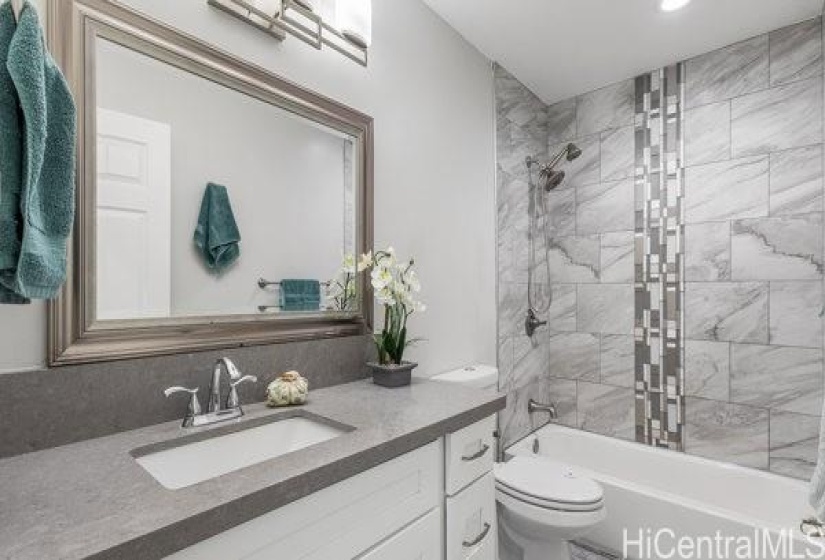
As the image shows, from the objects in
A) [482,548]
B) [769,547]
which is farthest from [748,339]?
[482,548]

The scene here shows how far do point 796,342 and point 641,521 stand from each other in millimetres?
1142

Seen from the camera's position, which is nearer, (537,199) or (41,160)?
(41,160)

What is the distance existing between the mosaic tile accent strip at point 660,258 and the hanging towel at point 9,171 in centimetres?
269

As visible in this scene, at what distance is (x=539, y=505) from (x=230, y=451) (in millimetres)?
1202

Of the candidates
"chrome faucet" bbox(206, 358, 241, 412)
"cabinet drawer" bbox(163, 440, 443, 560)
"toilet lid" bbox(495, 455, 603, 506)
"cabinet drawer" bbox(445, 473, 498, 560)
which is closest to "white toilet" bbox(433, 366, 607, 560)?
"toilet lid" bbox(495, 455, 603, 506)

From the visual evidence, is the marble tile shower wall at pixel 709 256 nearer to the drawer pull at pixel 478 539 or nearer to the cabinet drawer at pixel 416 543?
the drawer pull at pixel 478 539

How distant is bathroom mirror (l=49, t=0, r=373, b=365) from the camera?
3.04ft

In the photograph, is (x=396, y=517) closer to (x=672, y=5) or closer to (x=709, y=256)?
(x=709, y=256)

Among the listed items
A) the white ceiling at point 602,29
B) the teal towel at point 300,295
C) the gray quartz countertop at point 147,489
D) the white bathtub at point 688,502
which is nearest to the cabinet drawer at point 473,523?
the gray quartz countertop at point 147,489

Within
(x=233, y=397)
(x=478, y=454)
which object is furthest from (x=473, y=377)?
(x=233, y=397)

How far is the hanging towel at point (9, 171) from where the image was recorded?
0.66 m

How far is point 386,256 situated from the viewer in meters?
1.49

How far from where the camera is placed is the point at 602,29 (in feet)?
6.68

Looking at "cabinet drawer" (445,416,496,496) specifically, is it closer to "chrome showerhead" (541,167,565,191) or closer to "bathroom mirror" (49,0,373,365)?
"bathroom mirror" (49,0,373,365)
